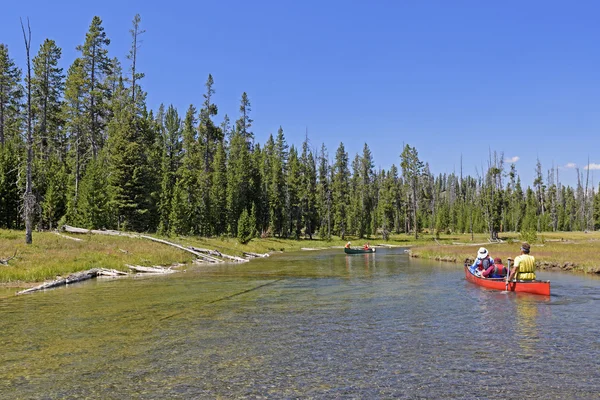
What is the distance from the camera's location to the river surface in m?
9.80

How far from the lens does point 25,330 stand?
14773 mm

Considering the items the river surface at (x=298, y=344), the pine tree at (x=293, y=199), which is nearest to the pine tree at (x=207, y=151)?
the pine tree at (x=293, y=199)

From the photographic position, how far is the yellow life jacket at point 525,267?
907 inches

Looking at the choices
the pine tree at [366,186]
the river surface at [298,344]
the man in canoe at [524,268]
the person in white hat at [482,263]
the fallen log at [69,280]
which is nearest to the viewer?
the river surface at [298,344]

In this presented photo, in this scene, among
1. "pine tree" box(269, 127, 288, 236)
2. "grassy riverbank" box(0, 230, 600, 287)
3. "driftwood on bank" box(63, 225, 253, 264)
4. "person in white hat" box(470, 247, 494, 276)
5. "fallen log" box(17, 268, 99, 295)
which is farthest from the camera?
"pine tree" box(269, 127, 288, 236)

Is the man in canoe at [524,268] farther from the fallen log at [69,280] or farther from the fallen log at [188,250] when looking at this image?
the fallen log at [188,250]

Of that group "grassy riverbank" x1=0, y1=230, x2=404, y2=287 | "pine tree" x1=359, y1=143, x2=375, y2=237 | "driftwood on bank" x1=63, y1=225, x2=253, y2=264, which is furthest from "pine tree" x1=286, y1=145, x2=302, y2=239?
"grassy riverbank" x1=0, y1=230, x2=404, y2=287

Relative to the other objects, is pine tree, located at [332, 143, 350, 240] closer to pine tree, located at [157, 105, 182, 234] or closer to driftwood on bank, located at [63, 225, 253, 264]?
pine tree, located at [157, 105, 182, 234]

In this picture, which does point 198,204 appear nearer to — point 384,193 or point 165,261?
point 165,261

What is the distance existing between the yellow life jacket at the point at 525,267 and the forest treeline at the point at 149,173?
3464 centimetres

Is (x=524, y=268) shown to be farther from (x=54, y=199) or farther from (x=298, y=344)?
(x=54, y=199)

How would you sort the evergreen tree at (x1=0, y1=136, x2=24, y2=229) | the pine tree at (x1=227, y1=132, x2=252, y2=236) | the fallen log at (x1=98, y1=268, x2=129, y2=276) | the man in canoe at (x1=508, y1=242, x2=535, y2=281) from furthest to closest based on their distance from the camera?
the pine tree at (x1=227, y1=132, x2=252, y2=236)
the evergreen tree at (x1=0, y1=136, x2=24, y2=229)
the fallen log at (x1=98, y1=268, x2=129, y2=276)
the man in canoe at (x1=508, y1=242, x2=535, y2=281)

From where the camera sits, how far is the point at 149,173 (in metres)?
61.2

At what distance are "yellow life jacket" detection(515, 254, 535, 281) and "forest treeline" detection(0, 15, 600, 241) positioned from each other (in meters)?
34.6
